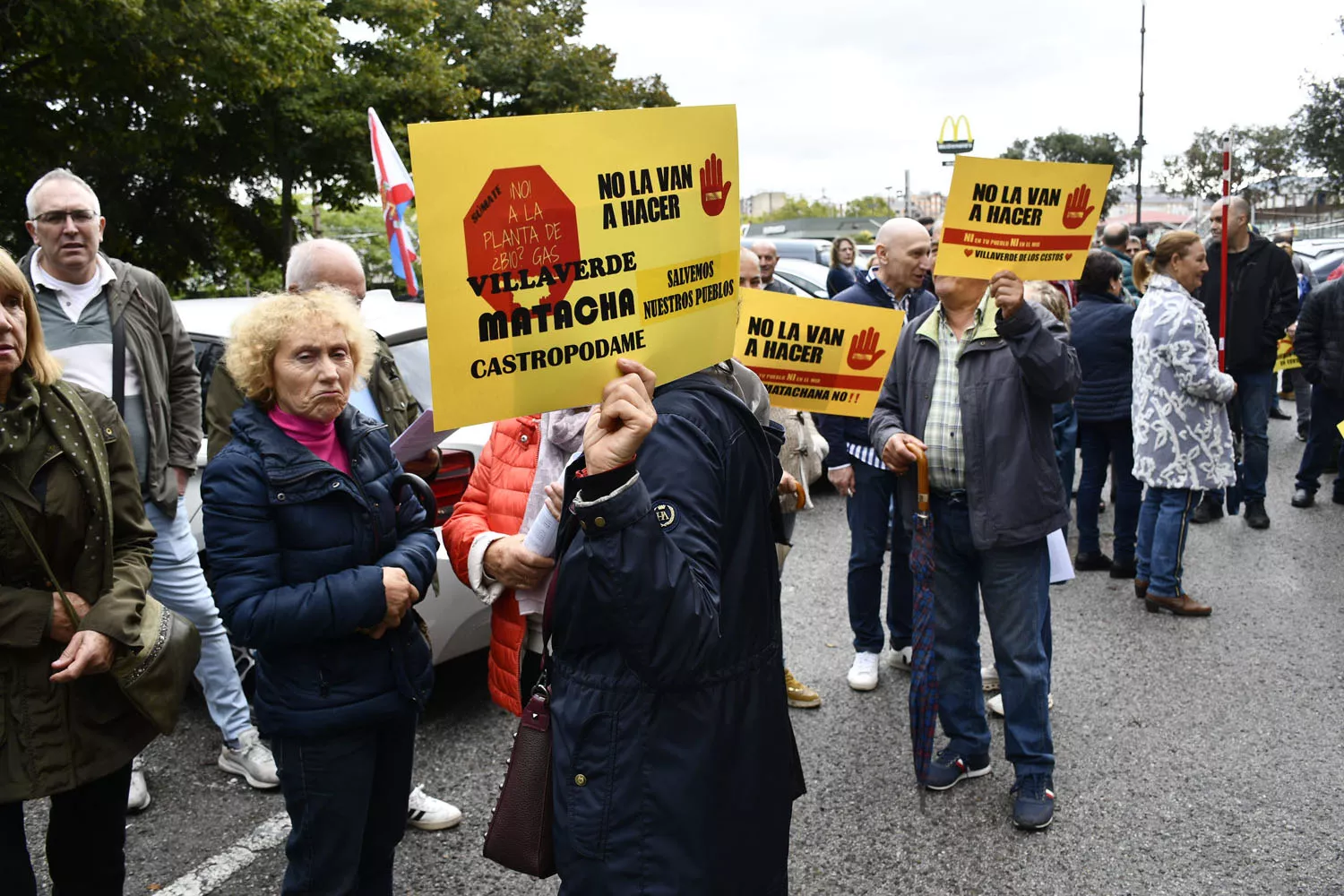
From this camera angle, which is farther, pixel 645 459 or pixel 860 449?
pixel 860 449

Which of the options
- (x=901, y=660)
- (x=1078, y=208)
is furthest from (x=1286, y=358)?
(x=1078, y=208)

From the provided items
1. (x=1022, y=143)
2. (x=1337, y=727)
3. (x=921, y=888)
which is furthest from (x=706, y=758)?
(x=1022, y=143)

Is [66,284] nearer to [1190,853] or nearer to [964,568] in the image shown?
[964,568]

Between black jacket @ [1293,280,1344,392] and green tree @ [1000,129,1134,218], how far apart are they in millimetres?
41815

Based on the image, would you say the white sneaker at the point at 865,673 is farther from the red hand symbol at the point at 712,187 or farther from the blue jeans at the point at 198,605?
the red hand symbol at the point at 712,187

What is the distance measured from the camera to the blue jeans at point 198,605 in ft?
12.9

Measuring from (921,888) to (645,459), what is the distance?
7.31 feet

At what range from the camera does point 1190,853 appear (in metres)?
3.50

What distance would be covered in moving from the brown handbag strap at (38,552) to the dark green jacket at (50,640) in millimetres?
15

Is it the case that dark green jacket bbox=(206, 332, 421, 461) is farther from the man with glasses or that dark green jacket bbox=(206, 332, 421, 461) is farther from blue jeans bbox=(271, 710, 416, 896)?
blue jeans bbox=(271, 710, 416, 896)

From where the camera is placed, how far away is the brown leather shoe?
5863mm

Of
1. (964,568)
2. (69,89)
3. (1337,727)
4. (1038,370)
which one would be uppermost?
(69,89)

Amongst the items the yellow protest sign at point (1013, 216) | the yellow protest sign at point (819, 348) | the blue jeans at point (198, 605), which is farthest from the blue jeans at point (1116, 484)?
the blue jeans at point (198, 605)

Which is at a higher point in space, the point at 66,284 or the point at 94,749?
the point at 66,284
